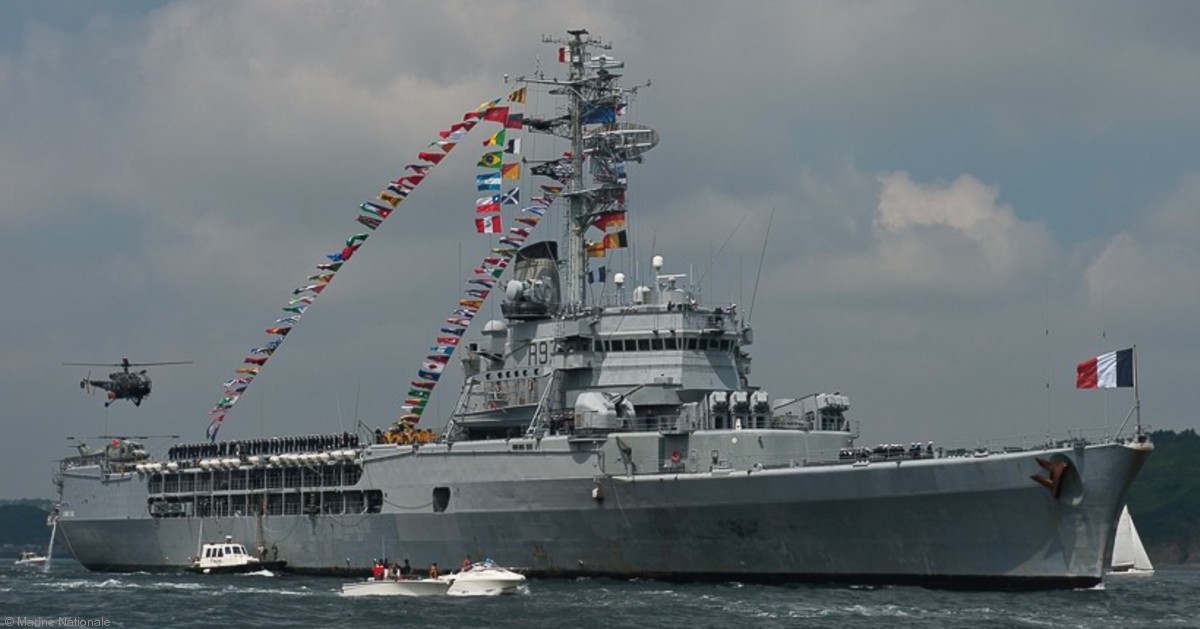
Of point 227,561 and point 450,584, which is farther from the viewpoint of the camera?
point 227,561

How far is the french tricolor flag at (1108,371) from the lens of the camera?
41688 millimetres

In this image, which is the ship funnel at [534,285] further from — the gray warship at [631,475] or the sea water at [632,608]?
the sea water at [632,608]

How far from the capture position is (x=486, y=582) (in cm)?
4534

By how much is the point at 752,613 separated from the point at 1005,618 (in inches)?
228

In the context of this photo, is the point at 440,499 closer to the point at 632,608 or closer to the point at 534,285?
the point at 534,285

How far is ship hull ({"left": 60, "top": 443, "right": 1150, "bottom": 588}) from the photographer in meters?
41.7

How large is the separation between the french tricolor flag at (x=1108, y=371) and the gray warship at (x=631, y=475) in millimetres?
1522

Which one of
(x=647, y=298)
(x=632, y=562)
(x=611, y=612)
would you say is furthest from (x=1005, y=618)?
(x=647, y=298)

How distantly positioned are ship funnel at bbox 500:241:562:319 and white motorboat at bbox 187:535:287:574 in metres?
13.2

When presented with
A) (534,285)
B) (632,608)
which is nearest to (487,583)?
(632,608)

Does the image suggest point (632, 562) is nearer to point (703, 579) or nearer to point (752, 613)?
point (703, 579)

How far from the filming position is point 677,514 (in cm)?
4650

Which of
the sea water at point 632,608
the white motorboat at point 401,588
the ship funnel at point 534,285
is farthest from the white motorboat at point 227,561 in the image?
the ship funnel at point 534,285

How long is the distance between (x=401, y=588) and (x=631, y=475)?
7.17 m
